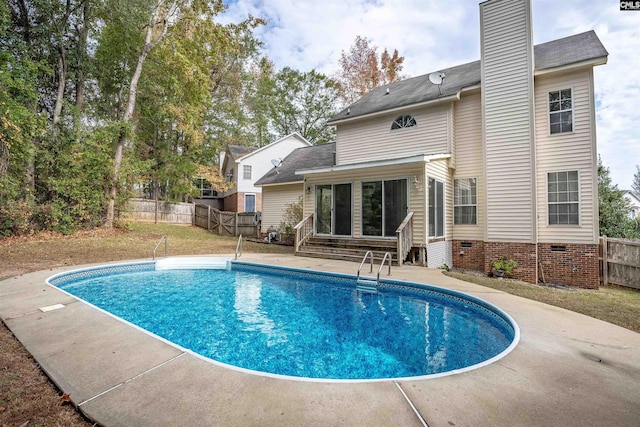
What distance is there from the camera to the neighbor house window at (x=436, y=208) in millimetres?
9711

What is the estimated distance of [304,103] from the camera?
31.5 m

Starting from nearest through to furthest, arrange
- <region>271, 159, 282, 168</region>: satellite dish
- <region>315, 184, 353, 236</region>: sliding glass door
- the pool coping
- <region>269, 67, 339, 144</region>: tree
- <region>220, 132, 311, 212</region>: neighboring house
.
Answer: the pool coping
<region>315, 184, 353, 236</region>: sliding glass door
<region>271, 159, 282, 168</region>: satellite dish
<region>220, 132, 311, 212</region>: neighboring house
<region>269, 67, 339, 144</region>: tree

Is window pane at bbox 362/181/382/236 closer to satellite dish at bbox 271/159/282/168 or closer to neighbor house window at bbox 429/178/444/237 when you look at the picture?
neighbor house window at bbox 429/178/444/237

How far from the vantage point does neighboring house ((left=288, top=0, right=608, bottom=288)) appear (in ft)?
29.0

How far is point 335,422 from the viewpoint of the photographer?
2.09 metres

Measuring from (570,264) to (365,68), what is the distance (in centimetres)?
2168

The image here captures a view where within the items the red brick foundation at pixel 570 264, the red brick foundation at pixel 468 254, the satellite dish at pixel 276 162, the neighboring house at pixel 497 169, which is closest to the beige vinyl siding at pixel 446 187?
the neighboring house at pixel 497 169

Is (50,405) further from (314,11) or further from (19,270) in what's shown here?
(314,11)

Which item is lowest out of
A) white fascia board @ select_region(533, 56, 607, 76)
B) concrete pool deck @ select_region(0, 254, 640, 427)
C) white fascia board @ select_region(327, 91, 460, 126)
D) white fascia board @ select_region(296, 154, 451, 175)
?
concrete pool deck @ select_region(0, 254, 640, 427)

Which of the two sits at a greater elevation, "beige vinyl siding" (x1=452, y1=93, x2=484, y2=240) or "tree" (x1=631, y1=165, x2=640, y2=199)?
"tree" (x1=631, y1=165, x2=640, y2=199)

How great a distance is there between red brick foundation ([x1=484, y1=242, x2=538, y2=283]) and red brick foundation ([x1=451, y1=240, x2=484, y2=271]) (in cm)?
64

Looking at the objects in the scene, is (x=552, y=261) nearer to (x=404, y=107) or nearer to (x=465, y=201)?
(x=465, y=201)

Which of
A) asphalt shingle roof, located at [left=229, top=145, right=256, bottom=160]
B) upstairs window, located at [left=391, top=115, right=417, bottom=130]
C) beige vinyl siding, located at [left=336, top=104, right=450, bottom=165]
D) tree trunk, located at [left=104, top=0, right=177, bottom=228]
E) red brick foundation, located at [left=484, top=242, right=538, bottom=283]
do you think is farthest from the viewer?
asphalt shingle roof, located at [left=229, top=145, right=256, bottom=160]

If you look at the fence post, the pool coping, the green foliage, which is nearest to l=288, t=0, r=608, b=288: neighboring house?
the green foliage
